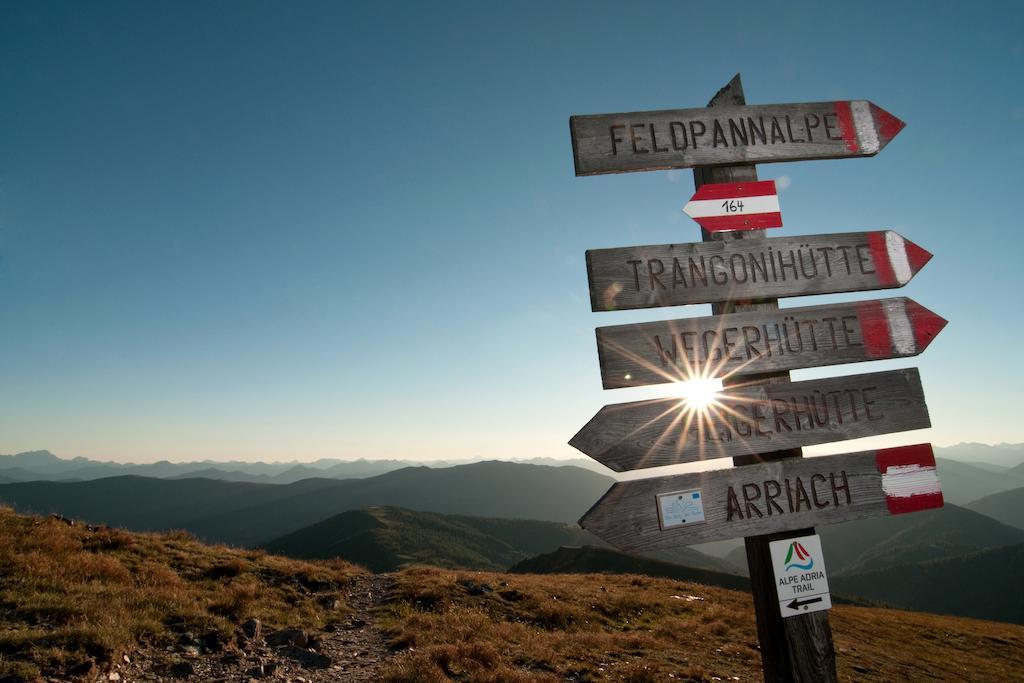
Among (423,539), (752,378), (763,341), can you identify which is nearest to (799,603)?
(752,378)

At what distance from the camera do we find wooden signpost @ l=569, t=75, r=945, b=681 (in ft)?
11.9

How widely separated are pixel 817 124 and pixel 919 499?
3.21 m

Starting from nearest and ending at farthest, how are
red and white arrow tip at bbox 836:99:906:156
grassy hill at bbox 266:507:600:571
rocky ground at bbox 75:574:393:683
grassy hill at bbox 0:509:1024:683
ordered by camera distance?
red and white arrow tip at bbox 836:99:906:156
rocky ground at bbox 75:574:393:683
grassy hill at bbox 0:509:1024:683
grassy hill at bbox 266:507:600:571

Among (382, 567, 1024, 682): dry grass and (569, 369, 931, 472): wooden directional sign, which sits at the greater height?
(569, 369, 931, 472): wooden directional sign

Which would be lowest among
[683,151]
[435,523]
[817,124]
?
[435,523]

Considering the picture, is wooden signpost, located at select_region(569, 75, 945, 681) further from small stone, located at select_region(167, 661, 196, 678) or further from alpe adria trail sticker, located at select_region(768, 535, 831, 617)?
A: small stone, located at select_region(167, 661, 196, 678)

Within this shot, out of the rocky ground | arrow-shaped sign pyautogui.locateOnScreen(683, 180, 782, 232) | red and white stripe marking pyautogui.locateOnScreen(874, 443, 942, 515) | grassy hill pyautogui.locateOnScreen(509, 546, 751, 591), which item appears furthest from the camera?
grassy hill pyautogui.locateOnScreen(509, 546, 751, 591)

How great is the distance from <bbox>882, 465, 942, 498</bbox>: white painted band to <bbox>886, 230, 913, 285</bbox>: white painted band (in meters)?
1.49

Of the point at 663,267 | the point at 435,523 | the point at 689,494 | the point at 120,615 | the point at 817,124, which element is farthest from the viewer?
the point at 435,523

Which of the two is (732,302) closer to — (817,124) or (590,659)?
(817,124)

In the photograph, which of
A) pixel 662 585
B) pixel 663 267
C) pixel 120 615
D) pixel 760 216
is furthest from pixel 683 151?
pixel 662 585

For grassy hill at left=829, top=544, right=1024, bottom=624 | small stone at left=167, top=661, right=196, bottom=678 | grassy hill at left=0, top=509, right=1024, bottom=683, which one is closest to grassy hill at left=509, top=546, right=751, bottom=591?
grassy hill at left=0, top=509, right=1024, bottom=683

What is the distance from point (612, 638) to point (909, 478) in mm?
10071

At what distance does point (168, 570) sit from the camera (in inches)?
483
